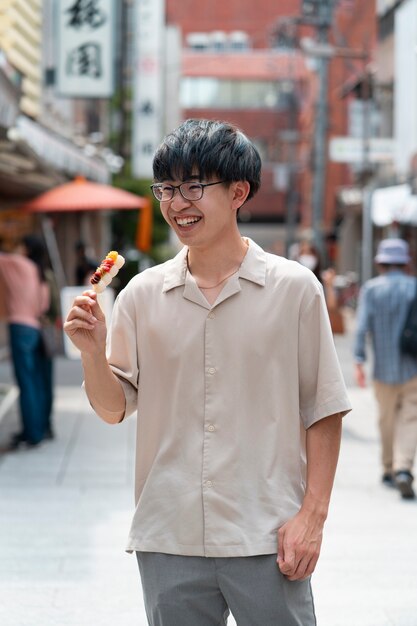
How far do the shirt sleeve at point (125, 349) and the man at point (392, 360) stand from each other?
599cm

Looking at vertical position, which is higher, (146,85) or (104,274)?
(146,85)

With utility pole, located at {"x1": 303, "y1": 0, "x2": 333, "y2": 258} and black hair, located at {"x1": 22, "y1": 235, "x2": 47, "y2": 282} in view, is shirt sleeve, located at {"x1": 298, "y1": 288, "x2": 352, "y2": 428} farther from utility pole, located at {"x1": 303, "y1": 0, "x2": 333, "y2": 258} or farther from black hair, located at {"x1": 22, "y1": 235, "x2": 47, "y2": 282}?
utility pole, located at {"x1": 303, "y1": 0, "x2": 333, "y2": 258}

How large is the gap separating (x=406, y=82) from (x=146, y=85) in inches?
246

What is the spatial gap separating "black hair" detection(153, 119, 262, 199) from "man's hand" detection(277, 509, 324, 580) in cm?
87

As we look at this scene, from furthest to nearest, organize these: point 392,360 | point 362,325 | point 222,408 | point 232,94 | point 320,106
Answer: point 232,94 → point 320,106 → point 362,325 → point 392,360 → point 222,408

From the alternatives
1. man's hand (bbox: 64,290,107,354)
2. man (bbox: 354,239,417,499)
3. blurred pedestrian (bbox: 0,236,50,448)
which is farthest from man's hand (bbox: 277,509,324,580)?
blurred pedestrian (bbox: 0,236,50,448)

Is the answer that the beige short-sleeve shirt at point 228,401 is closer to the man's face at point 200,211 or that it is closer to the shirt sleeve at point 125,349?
the shirt sleeve at point 125,349

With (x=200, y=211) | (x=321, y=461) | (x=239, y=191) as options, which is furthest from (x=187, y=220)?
(x=321, y=461)

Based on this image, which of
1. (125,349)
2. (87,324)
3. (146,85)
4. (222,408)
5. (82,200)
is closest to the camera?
(87,324)

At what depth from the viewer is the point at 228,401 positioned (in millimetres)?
3141

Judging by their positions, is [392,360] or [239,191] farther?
[392,360]

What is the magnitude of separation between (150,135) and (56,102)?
11.9 feet

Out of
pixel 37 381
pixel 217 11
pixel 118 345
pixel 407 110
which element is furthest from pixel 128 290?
pixel 217 11

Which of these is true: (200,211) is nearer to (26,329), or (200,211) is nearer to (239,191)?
(239,191)
